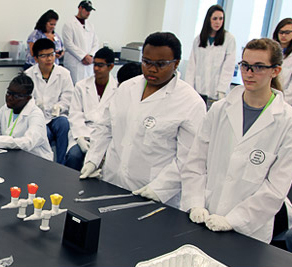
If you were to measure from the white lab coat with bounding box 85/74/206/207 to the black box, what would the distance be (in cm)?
58

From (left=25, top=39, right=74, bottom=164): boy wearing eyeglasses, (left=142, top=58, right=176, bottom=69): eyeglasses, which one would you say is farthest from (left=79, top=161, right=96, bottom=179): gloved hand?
(left=25, top=39, right=74, bottom=164): boy wearing eyeglasses

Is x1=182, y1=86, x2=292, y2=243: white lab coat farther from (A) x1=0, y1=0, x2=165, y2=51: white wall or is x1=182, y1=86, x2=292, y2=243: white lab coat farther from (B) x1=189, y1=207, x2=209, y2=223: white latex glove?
(A) x1=0, y1=0, x2=165, y2=51: white wall

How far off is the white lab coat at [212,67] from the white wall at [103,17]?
5.07ft

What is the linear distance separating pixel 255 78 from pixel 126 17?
4.62 metres

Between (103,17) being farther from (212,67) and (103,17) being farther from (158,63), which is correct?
(158,63)

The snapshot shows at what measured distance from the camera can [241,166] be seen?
1674mm

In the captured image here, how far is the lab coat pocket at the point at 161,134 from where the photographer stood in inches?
75.6

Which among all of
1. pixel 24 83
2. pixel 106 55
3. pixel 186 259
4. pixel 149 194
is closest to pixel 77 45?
pixel 106 55

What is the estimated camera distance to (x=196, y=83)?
4762mm

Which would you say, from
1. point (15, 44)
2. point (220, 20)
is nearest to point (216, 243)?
point (220, 20)

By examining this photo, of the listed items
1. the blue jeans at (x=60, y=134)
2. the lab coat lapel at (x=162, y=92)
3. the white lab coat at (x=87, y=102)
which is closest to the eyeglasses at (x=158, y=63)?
the lab coat lapel at (x=162, y=92)

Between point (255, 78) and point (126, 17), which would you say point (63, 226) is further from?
point (126, 17)

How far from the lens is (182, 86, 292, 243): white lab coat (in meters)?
1.60

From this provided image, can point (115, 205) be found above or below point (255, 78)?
below
